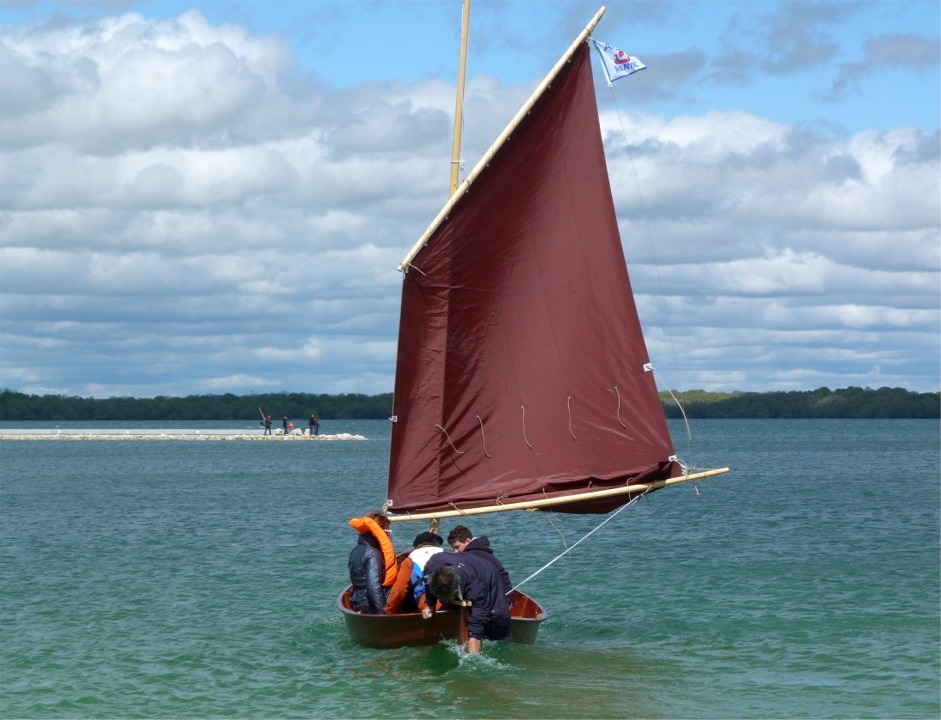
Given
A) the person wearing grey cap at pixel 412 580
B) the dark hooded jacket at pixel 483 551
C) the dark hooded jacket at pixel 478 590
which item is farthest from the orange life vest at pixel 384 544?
the dark hooded jacket at pixel 483 551

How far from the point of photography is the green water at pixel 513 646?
19.8 m

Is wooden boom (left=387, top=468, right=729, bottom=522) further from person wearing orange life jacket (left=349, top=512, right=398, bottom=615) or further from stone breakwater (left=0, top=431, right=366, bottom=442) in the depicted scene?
stone breakwater (left=0, top=431, right=366, bottom=442)

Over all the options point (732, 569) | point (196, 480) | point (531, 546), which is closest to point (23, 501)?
point (196, 480)

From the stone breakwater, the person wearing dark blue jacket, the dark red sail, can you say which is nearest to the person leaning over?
the person wearing dark blue jacket

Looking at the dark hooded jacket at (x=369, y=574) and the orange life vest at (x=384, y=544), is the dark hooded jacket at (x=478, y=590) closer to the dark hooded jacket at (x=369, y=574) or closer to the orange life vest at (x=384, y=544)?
the orange life vest at (x=384, y=544)

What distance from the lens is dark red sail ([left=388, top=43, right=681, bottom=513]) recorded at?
20.9 meters

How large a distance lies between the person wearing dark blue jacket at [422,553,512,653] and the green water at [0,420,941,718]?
77cm

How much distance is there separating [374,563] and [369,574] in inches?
7.8

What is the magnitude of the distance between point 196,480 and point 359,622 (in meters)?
58.1

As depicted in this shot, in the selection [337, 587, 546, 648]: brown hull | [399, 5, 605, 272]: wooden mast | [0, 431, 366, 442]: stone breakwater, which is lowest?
[337, 587, 546, 648]: brown hull

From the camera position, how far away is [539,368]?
21.2m

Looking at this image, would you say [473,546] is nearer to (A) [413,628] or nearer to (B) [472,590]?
(B) [472,590]

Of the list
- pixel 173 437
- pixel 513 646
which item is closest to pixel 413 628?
pixel 513 646

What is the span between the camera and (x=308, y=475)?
83.5 meters
